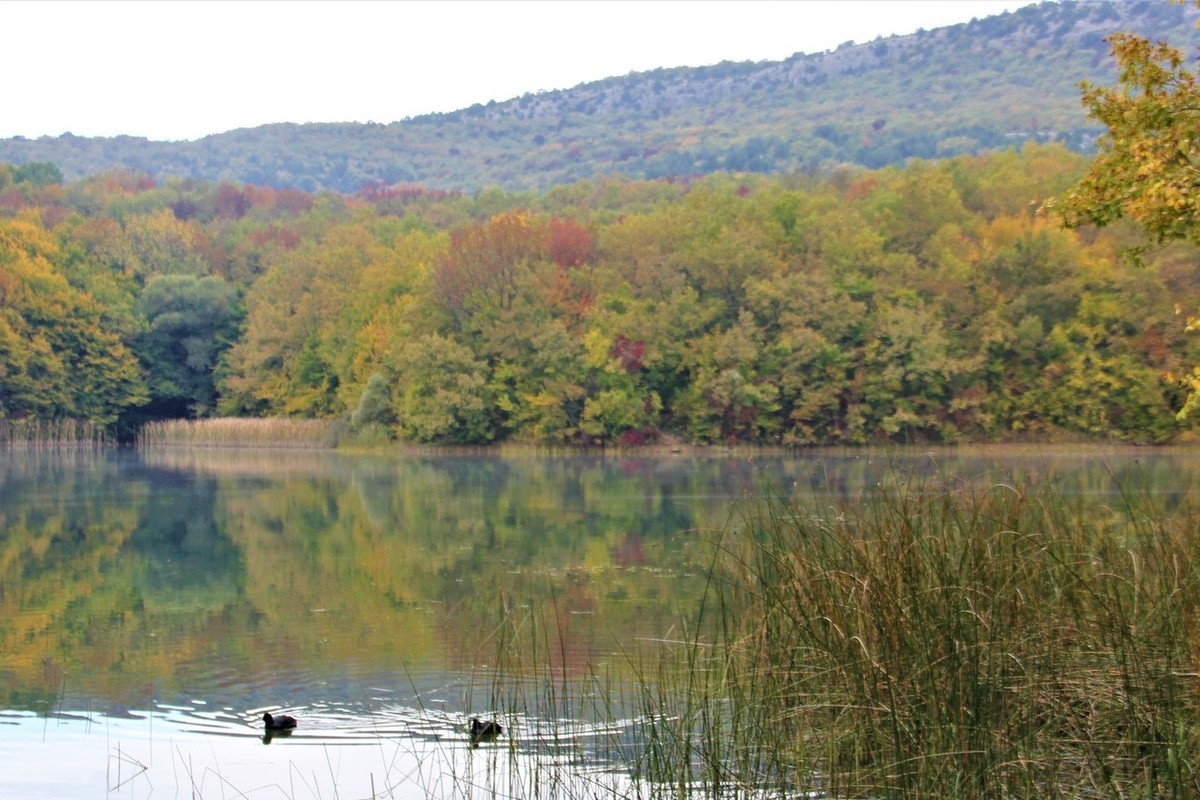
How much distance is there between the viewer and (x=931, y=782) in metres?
6.04

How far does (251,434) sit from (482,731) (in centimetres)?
4777

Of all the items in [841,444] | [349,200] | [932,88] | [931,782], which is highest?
[932,88]

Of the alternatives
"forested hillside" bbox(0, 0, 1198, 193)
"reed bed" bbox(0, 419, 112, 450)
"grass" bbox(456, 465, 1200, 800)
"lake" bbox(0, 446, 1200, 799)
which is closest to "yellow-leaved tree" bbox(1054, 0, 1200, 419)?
"lake" bbox(0, 446, 1200, 799)

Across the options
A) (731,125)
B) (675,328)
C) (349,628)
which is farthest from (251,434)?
(731,125)

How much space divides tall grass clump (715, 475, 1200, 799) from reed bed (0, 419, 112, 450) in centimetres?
4884

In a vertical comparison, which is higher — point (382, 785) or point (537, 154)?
point (537, 154)

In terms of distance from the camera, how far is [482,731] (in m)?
7.91

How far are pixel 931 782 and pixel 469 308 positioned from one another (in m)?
45.5

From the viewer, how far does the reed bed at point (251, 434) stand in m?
53.1

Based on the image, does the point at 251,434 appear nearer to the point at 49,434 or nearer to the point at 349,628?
the point at 49,434

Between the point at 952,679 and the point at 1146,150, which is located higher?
the point at 1146,150

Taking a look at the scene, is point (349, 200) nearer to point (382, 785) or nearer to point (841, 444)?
point (841, 444)

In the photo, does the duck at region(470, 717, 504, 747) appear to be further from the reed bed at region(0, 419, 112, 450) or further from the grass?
the reed bed at region(0, 419, 112, 450)

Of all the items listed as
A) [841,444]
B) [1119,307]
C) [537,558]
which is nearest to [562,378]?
[841,444]
